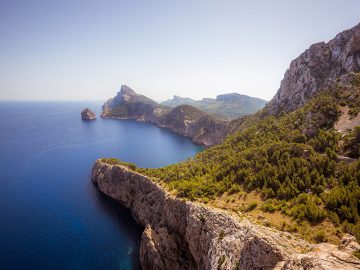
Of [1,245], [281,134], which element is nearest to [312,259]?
[281,134]

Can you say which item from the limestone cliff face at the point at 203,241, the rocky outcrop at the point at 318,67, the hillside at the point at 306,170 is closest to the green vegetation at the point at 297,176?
the hillside at the point at 306,170

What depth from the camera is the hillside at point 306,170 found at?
104 ft

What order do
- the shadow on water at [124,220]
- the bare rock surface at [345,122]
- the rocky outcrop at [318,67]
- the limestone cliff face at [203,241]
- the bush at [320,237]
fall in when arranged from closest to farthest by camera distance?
1. the limestone cliff face at [203,241]
2. the bush at [320,237]
3. the bare rock surface at [345,122]
4. the shadow on water at [124,220]
5. the rocky outcrop at [318,67]

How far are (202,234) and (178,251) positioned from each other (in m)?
8.76

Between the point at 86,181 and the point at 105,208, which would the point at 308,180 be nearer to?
the point at 105,208

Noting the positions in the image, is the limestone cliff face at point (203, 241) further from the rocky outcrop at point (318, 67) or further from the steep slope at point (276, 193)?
the rocky outcrop at point (318, 67)

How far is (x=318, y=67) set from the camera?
79812mm

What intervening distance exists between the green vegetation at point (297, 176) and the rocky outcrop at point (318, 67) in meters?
13.9

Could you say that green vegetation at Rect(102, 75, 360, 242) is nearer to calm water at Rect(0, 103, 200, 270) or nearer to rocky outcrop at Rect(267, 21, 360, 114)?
rocky outcrop at Rect(267, 21, 360, 114)

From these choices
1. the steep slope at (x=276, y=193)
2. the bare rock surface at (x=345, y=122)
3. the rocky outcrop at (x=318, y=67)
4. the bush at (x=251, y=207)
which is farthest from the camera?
the rocky outcrop at (x=318, y=67)

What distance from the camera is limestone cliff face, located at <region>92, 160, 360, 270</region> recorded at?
2244 cm

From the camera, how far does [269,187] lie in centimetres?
4316

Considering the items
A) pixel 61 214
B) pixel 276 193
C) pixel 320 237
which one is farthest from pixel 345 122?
pixel 61 214

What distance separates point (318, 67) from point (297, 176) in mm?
55405
